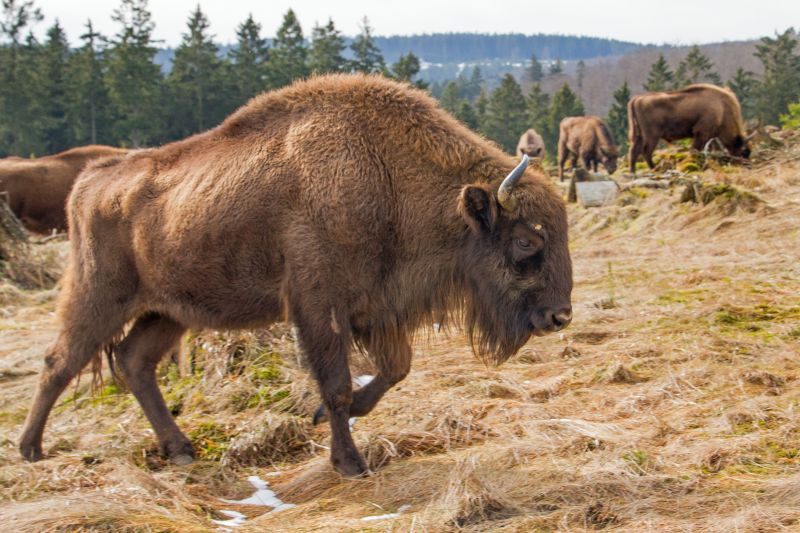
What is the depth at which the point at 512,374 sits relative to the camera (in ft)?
22.9


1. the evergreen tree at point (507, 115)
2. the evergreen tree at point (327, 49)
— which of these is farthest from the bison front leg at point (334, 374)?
the evergreen tree at point (507, 115)

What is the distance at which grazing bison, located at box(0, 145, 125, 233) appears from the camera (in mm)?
17672

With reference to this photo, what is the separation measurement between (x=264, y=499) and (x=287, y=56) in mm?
54935

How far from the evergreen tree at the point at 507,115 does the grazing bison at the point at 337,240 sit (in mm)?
62015

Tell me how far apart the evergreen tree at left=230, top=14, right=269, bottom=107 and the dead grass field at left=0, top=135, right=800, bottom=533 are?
158 ft

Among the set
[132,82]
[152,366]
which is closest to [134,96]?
[132,82]

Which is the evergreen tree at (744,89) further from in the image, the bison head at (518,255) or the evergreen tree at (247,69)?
the bison head at (518,255)

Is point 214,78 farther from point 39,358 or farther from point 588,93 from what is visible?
point 588,93

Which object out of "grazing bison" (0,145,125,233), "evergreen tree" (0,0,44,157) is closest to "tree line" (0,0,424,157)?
"evergreen tree" (0,0,44,157)

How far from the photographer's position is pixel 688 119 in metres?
22.9

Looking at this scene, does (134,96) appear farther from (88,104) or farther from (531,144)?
(531,144)

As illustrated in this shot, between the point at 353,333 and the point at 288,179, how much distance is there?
1083 mm

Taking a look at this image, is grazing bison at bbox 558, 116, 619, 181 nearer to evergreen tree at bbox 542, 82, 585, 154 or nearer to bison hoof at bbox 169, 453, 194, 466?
bison hoof at bbox 169, 453, 194, 466

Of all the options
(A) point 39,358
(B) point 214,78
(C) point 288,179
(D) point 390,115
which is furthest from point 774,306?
(B) point 214,78
